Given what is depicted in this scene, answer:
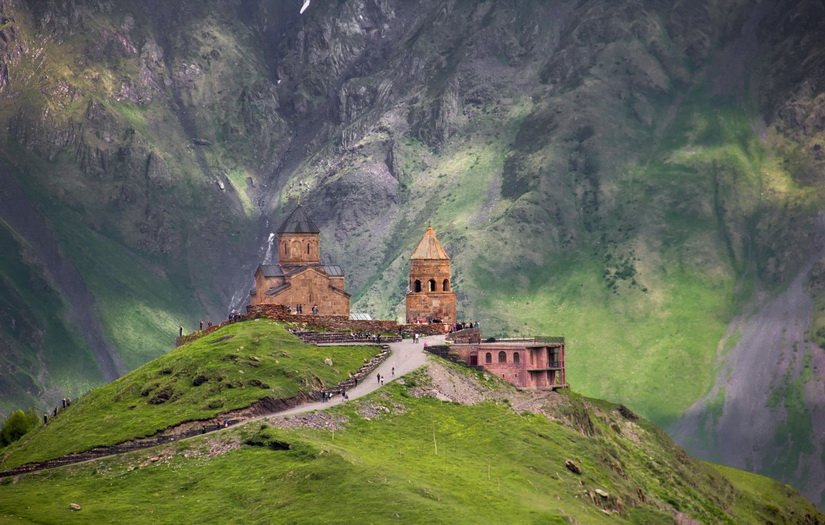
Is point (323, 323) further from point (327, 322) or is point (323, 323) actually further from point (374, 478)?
point (374, 478)

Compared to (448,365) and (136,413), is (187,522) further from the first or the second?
(448,365)

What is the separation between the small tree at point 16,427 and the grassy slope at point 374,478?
1600 inches

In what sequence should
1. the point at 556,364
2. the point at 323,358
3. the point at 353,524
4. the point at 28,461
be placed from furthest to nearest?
the point at 556,364
the point at 323,358
the point at 28,461
the point at 353,524

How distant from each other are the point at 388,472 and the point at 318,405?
1864 cm

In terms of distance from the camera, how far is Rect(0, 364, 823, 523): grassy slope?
133500mm

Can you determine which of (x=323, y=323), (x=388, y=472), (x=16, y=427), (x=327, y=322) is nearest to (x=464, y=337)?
(x=327, y=322)

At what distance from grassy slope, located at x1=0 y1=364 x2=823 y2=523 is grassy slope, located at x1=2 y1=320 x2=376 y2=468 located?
17.9ft

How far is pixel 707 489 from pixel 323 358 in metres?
50.9

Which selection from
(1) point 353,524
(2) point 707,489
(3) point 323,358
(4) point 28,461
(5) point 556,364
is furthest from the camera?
(2) point 707,489

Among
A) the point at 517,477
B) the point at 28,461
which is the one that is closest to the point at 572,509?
the point at 517,477

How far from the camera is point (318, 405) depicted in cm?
15712

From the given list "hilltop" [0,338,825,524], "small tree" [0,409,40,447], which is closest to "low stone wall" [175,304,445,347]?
"hilltop" [0,338,825,524]

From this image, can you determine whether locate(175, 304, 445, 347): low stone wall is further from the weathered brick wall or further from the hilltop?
the hilltop

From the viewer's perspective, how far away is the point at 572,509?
148m
